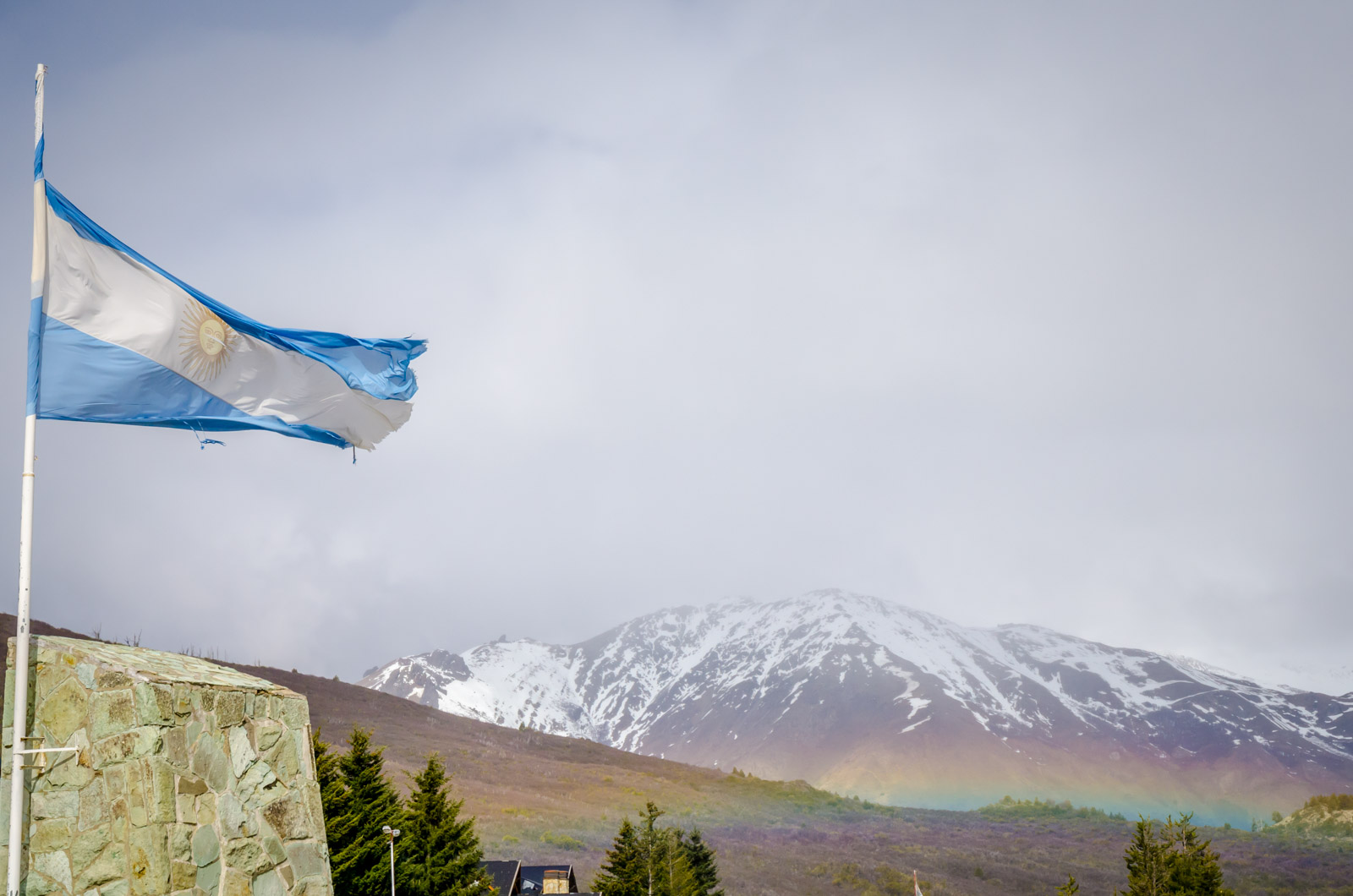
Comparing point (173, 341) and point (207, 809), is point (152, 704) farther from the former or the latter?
point (173, 341)

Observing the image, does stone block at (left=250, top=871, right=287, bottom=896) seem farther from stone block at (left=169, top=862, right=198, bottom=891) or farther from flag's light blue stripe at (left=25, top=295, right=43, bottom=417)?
flag's light blue stripe at (left=25, top=295, right=43, bottom=417)

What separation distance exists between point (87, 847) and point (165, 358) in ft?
16.5

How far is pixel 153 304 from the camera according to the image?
9656mm

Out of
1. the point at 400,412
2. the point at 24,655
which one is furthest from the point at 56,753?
the point at 400,412

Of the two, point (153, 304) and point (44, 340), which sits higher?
point (153, 304)

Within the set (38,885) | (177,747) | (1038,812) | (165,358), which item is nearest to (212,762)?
(177,747)

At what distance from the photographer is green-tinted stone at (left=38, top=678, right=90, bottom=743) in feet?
29.7

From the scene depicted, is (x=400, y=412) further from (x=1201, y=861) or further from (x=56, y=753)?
(x=1201, y=861)

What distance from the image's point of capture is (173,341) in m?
9.77

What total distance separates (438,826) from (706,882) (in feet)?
79.2

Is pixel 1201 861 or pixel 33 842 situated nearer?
pixel 33 842

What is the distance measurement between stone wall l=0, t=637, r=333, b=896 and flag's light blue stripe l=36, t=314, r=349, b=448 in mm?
2451

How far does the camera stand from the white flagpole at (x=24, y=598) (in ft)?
26.5

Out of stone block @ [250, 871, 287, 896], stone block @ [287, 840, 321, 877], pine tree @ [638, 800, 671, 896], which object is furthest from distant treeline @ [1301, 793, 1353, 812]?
stone block @ [250, 871, 287, 896]
